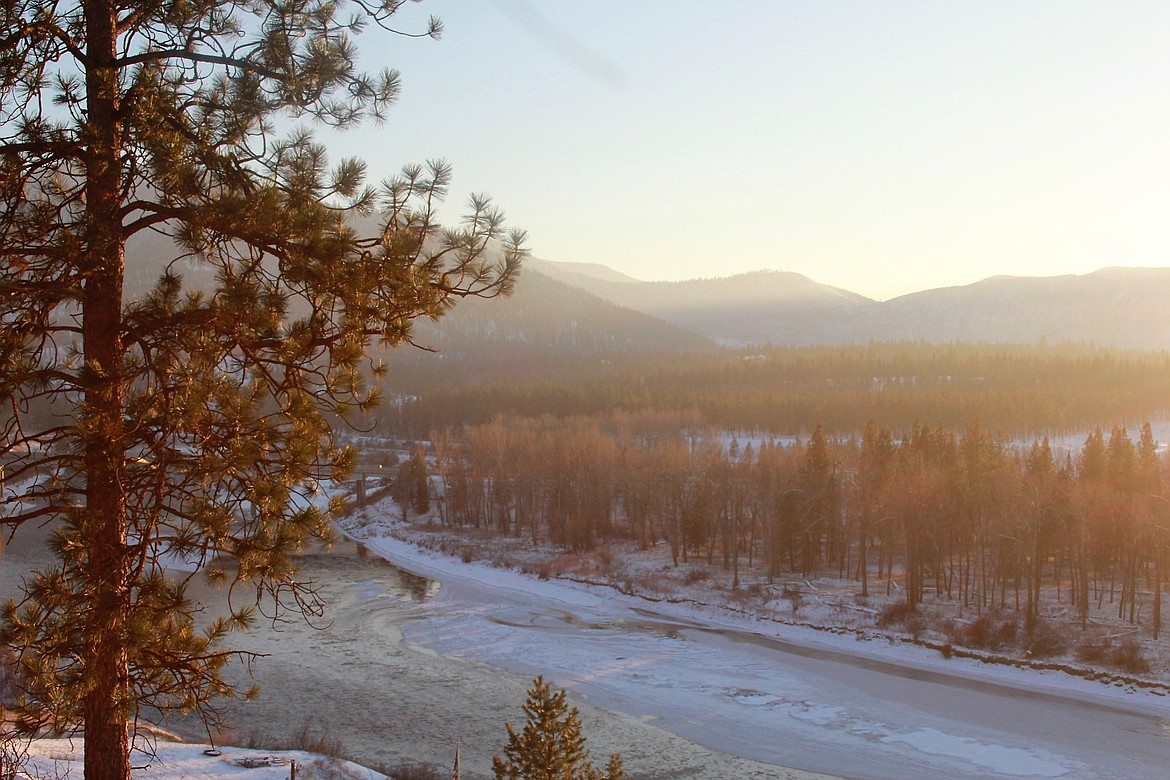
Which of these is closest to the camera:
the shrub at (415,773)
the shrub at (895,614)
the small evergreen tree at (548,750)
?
the small evergreen tree at (548,750)

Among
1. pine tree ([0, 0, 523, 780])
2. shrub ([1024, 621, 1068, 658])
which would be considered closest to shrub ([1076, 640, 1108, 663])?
shrub ([1024, 621, 1068, 658])

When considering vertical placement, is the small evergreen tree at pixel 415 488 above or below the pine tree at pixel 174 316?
below

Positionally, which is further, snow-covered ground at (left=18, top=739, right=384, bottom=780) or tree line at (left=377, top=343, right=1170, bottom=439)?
tree line at (left=377, top=343, right=1170, bottom=439)

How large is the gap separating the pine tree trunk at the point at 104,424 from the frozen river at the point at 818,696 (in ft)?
61.6

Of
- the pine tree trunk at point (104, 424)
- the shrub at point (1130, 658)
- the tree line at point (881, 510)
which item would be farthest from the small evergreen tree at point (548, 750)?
the tree line at point (881, 510)

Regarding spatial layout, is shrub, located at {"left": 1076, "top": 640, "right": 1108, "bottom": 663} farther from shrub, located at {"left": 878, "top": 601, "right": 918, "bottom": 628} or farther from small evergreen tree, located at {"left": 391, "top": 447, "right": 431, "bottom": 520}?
small evergreen tree, located at {"left": 391, "top": 447, "right": 431, "bottom": 520}

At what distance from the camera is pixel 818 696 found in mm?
26969

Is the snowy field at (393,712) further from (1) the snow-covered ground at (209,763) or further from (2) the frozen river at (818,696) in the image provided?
(2) the frozen river at (818,696)

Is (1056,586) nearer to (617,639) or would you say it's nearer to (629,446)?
(617,639)

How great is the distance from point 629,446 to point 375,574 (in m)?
23.5

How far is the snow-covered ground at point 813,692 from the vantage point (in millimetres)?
22484

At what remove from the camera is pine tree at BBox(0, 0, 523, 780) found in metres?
5.74

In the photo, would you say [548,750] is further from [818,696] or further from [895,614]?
[895,614]

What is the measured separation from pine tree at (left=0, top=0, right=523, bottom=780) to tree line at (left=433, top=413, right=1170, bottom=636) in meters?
35.4
